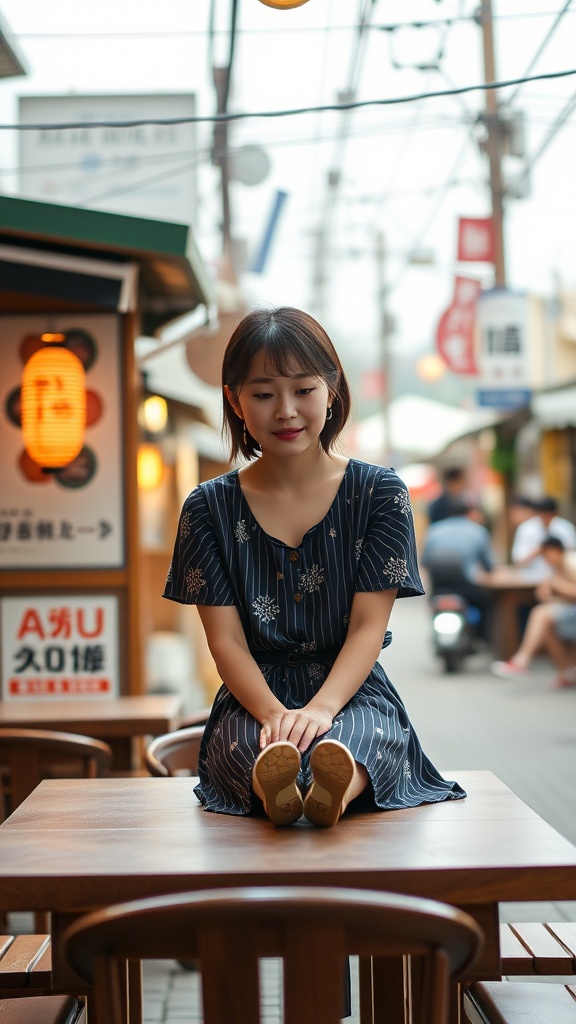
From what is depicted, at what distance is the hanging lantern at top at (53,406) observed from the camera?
620 centimetres

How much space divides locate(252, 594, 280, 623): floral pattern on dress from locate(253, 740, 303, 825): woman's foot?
1.58ft

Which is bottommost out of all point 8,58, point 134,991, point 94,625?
point 134,991

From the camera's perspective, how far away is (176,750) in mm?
3719

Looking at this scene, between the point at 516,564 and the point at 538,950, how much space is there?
36.5 feet

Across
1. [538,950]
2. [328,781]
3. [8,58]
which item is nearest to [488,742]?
[8,58]

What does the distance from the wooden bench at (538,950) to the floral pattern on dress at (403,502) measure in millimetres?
1047

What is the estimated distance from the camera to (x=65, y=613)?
6.56 m

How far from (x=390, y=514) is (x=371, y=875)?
3.43 ft

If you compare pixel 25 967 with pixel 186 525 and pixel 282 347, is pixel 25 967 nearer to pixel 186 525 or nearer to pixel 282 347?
pixel 186 525

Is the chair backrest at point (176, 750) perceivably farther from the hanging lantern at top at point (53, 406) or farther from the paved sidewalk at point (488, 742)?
the hanging lantern at top at point (53, 406)

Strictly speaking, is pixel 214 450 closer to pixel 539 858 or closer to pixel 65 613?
pixel 65 613

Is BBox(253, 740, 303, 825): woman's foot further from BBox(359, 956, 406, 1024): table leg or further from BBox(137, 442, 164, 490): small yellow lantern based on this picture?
BBox(137, 442, 164, 490): small yellow lantern

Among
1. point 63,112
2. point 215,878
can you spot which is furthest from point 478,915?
point 63,112

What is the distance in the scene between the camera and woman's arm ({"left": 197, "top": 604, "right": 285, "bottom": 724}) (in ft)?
8.52
